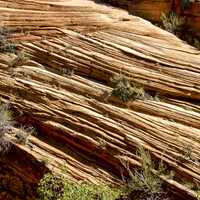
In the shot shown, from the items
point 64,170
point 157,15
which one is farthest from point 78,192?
point 157,15

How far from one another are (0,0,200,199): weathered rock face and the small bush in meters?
0.20

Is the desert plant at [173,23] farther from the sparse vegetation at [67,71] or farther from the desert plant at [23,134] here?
the desert plant at [23,134]

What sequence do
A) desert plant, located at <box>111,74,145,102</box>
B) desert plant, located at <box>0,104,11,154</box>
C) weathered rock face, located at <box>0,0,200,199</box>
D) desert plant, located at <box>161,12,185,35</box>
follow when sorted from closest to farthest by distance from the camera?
weathered rock face, located at <box>0,0,200,199</box>
desert plant, located at <box>111,74,145,102</box>
desert plant, located at <box>0,104,11,154</box>
desert plant, located at <box>161,12,185,35</box>

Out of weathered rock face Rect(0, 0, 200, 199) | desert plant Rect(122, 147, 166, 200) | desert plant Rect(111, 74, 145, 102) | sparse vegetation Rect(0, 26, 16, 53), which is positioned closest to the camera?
desert plant Rect(122, 147, 166, 200)

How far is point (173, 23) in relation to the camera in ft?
43.1

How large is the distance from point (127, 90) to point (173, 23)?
8.59 ft

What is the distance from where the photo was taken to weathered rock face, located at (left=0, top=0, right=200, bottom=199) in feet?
36.6

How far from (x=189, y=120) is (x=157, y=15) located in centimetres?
360

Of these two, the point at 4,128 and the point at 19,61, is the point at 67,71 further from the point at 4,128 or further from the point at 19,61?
the point at 4,128

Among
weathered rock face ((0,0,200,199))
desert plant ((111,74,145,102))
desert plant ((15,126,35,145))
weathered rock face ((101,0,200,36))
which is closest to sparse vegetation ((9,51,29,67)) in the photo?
weathered rock face ((0,0,200,199))

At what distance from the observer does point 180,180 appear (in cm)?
1070

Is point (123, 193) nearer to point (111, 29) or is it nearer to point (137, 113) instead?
point (137, 113)

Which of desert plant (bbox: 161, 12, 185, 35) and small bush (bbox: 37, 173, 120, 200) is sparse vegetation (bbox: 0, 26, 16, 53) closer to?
small bush (bbox: 37, 173, 120, 200)

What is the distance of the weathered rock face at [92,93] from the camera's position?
11.2 meters
